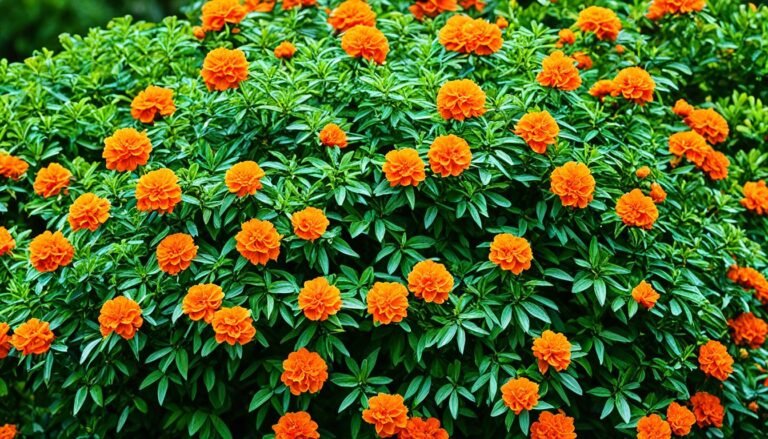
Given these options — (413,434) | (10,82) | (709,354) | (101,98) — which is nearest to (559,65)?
(709,354)

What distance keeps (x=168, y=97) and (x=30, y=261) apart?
79 centimetres

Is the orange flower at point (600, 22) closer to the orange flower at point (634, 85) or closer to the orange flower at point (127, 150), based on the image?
the orange flower at point (634, 85)

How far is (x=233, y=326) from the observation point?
282 cm

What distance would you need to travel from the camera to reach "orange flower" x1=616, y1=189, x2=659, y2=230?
3.11m

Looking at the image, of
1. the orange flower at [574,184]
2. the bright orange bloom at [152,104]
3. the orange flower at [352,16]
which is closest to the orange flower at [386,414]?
the orange flower at [574,184]

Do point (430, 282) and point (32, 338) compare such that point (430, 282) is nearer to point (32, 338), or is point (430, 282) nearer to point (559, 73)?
point (559, 73)

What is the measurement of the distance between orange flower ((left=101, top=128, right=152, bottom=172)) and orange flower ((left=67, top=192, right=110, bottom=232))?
0.15 metres

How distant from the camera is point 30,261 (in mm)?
3131

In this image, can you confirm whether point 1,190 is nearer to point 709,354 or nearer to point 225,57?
point 225,57

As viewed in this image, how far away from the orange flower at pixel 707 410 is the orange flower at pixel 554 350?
2.11 feet

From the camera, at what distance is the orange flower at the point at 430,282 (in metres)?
2.90

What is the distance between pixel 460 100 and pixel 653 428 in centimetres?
124

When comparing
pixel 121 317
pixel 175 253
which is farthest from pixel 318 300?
pixel 121 317

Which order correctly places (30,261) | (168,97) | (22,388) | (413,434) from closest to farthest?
(413,434) < (30,261) < (168,97) < (22,388)
